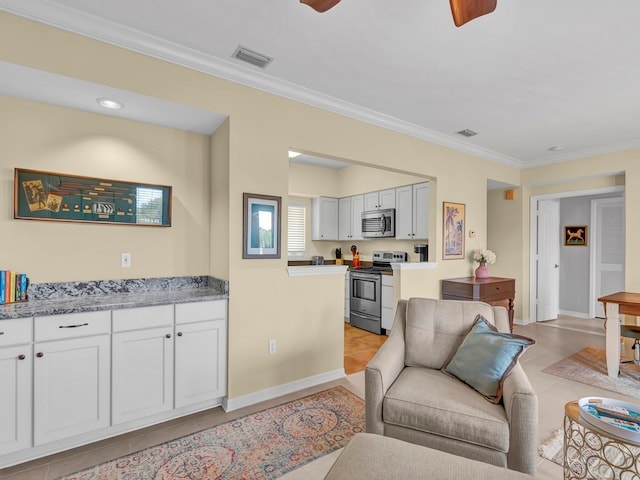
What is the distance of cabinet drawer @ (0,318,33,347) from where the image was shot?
1.85 metres

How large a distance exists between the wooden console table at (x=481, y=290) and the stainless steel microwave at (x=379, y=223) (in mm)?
1195

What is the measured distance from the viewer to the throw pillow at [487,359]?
1.79 m

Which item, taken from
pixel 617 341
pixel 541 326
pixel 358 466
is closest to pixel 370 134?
pixel 358 466

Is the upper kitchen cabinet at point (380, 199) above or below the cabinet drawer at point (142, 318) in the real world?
above

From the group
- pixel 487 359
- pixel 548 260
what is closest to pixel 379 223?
pixel 548 260

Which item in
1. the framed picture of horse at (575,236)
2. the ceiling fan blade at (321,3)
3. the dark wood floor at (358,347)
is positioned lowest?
the dark wood floor at (358,347)

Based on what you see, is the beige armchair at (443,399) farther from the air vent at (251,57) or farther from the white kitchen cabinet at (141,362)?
the air vent at (251,57)

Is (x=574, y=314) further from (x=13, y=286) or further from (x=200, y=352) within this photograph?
(x=13, y=286)

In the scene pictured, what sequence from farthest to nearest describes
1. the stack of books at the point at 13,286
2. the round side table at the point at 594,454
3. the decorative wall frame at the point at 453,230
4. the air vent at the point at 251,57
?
the decorative wall frame at the point at 453,230, the air vent at the point at 251,57, the stack of books at the point at 13,286, the round side table at the point at 594,454

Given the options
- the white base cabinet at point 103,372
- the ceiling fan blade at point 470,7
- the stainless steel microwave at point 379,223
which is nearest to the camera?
the ceiling fan blade at point 470,7

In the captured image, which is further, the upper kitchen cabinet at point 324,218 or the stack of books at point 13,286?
the upper kitchen cabinet at point 324,218

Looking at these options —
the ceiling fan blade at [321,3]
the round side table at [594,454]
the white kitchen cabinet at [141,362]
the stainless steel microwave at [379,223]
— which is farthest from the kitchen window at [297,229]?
the round side table at [594,454]

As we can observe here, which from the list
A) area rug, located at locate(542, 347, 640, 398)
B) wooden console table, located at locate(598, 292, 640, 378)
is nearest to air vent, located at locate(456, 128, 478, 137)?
wooden console table, located at locate(598, 292, 640, 378)

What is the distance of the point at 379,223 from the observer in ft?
17.0
